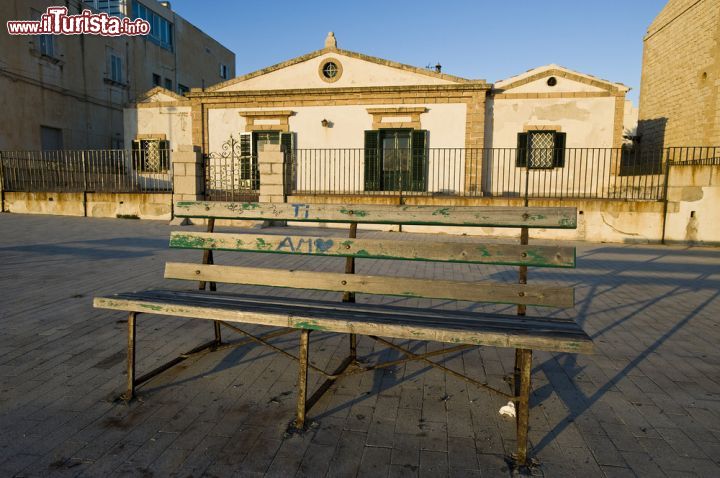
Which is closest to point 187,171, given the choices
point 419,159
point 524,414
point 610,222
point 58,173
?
point 58,173

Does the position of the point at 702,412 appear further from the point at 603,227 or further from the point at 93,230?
the point at 93,230

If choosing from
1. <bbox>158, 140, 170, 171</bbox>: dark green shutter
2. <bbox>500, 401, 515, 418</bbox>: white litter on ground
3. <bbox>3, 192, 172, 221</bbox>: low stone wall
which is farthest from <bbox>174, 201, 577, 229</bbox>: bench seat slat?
<bbox>158, 140, 170, 171</bbox>: dark green shutter

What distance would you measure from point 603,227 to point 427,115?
301 inches

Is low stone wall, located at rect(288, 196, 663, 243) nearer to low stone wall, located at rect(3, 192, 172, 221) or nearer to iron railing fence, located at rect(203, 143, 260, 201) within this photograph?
iron railing fence, located at rect(203, 143, 260, 201)

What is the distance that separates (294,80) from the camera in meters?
17.5

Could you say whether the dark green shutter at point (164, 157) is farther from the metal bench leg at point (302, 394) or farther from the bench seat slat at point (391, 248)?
the metal bench leg at point (302, 394)

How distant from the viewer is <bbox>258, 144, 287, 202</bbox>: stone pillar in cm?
1224

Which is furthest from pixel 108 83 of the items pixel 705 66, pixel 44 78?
pixel 705 66

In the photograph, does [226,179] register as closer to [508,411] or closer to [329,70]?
[329,70]

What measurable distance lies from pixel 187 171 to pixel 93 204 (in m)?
4.67

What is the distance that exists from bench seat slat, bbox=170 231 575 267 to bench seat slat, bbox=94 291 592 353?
0.35m

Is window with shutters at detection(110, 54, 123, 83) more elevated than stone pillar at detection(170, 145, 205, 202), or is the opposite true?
window with shutters at detection(110, 54, 123, 83)

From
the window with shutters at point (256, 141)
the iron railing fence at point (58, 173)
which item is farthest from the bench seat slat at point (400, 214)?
the window with shutters at point (256, 141)

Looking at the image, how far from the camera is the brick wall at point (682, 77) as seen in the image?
53.7ft
